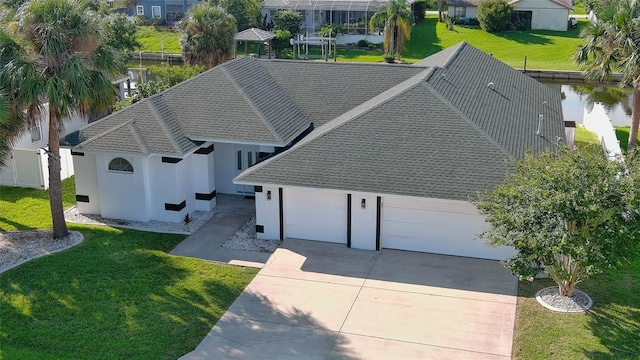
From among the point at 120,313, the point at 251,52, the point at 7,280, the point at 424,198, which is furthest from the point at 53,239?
the point at 251,52

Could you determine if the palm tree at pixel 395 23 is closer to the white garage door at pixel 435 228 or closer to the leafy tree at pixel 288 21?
the leafy tree at pixel 288 21

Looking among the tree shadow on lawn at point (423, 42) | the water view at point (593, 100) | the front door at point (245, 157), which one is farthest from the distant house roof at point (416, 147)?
the tree shadow on lawn at point (423, 42)

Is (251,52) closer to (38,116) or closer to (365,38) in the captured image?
(365,38)

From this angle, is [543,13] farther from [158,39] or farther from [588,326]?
[588,326]

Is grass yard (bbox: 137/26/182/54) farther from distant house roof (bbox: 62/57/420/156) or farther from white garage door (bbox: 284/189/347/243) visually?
white garage door (bbox: 284/189/347/243)

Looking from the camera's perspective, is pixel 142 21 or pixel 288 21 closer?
pixel 288 21

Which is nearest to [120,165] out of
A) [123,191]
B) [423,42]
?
[123,191]
